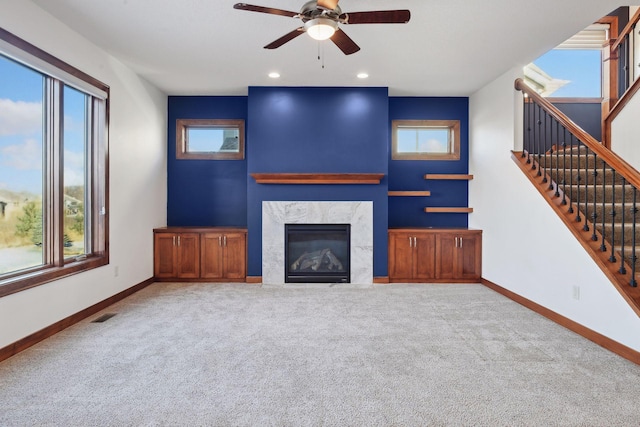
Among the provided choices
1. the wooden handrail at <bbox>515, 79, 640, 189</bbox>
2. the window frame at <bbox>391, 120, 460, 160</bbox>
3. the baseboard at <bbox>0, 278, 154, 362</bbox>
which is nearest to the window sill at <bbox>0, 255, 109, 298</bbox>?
the baseboard at <bbox>0, 278, 154, 362</bbox>

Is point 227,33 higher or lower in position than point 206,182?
higher

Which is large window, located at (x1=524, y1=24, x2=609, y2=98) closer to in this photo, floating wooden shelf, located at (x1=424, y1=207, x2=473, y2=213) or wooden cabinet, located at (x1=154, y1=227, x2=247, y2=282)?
floating wooden shelf, located at (x1=424, y1=207, x2=473, y2=213)

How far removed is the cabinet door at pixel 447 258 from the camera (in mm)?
5055

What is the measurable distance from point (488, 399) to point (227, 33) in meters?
3.69

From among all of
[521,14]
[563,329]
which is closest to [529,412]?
[563,329]

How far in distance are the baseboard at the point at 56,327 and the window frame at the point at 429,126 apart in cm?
434

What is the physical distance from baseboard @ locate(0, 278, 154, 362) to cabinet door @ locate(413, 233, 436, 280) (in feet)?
12.8

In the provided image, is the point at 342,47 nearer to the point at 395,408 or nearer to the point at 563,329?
the point at 395,408

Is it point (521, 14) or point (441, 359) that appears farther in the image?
point (521, 14)

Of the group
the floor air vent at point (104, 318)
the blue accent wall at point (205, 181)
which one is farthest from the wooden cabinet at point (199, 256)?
the floor air vent at point (104, 318)

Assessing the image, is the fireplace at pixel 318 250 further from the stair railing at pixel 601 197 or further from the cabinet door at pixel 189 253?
the stair railing at pixel 601 197

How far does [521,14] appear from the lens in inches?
118

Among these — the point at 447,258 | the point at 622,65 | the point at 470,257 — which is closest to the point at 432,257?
the point at 447,258

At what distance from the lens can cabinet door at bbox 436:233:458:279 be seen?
5055 millimetres
